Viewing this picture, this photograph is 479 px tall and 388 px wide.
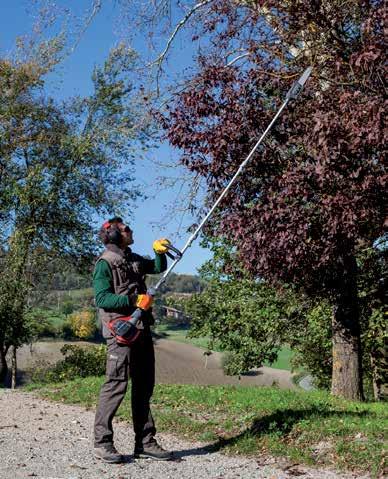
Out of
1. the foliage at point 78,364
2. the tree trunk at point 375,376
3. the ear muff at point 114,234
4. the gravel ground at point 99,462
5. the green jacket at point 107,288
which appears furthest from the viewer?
the tree trunk at point 375,376

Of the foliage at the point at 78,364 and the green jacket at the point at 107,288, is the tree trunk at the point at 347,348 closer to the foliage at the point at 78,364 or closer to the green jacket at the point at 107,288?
the foliage at the point at 78,364

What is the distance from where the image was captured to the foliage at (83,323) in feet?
99.9

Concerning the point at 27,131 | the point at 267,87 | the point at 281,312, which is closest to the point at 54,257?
the point at 27,131

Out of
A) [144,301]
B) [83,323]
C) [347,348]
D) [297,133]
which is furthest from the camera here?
[83,323]

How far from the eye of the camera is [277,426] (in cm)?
699

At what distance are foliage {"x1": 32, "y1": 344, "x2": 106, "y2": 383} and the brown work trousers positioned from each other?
10228 mm

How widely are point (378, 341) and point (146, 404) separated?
45.0 ft

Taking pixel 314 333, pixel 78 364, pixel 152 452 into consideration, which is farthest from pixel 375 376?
pixel 152 452

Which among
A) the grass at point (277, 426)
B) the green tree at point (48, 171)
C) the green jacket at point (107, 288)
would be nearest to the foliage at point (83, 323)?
the green tree at point (48, 171)

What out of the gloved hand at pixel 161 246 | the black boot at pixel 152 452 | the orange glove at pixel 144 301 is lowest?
the black boot at pixel 152 452

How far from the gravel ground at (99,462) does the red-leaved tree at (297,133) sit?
104 inches

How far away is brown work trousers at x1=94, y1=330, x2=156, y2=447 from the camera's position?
591 centimetres

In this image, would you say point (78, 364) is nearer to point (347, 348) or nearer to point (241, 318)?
point (241, 318)

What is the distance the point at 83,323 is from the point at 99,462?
25.8 m
